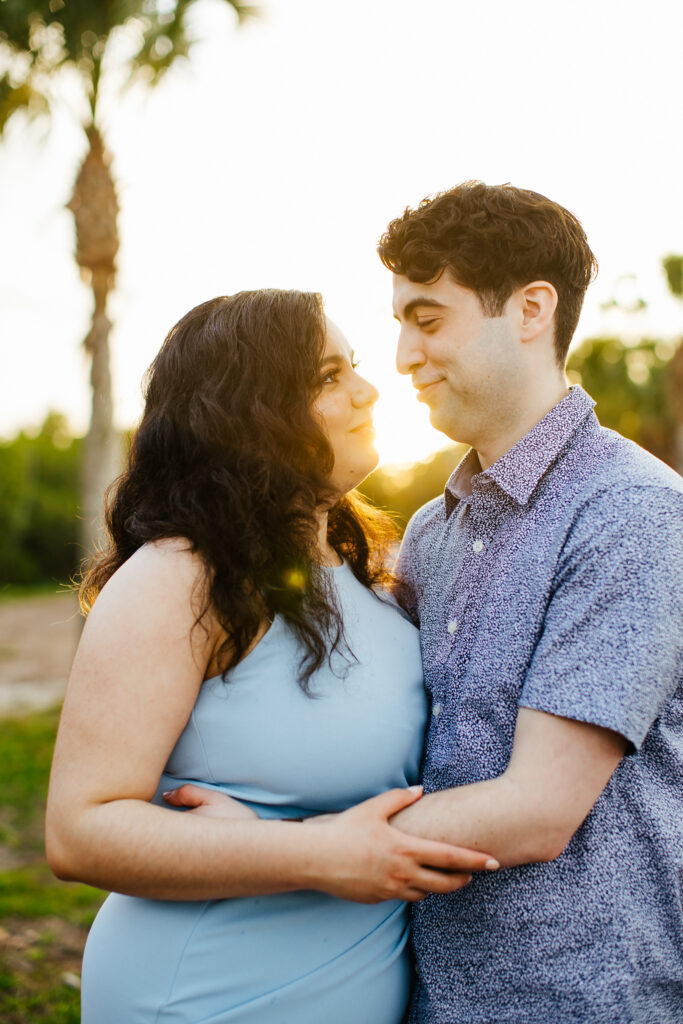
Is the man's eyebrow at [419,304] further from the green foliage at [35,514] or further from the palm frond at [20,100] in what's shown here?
the green foliage at [35,514]

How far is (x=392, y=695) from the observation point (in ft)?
6.90

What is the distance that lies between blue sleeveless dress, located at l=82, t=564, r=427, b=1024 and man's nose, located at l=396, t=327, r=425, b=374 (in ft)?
2.77

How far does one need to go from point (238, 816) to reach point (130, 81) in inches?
381

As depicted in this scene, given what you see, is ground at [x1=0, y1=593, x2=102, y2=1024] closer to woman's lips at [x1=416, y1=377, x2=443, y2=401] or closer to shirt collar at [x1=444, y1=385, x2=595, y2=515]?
woman's lips at [x1=416, y1=377, x2=443, y2=401]

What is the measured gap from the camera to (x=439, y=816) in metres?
1.74

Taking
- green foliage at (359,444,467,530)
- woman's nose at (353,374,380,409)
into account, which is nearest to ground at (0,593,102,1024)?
woman's nose at (353,374,380,409)

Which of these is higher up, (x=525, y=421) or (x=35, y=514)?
(x=525, y=421)

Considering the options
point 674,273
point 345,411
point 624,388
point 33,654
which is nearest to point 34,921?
point 345,411

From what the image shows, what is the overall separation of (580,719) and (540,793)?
18 centimetres

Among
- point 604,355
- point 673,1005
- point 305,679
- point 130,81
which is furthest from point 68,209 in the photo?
point 604,355

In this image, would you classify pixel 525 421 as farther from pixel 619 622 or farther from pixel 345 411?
pixel 619 622

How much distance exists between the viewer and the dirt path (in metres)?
12.4

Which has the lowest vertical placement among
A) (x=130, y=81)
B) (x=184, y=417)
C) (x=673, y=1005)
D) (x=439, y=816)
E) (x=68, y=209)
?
(x=673, y=1005)

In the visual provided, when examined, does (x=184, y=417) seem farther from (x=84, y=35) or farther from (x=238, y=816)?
(x=84, y=35)
